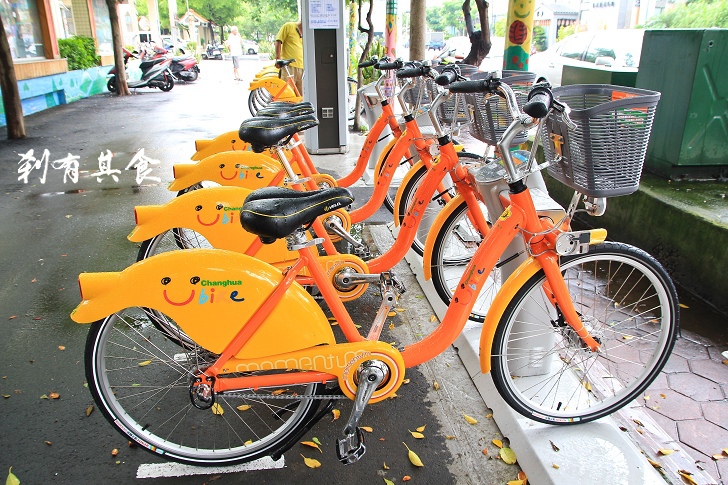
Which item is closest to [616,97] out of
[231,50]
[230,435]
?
[230,435]

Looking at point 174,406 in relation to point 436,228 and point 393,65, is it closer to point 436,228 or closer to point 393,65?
point 436,228

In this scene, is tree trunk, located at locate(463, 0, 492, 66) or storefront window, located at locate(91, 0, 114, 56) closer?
tree trunk, located at locate(463, 0, 492, 66)

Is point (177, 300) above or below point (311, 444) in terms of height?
above

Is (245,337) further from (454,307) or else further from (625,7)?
(625,7)

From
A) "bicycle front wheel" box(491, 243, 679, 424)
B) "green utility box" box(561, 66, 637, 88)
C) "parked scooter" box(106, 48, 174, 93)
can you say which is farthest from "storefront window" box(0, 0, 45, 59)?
"bicycle front wheel" box(491, 243, 679, 424)

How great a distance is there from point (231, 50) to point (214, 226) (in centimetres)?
2080

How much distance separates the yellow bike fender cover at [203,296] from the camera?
2115 mm

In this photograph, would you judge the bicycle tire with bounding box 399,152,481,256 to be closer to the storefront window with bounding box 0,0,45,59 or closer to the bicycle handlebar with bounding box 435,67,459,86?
the bicycle handlebar with bounding box 435,67,459,86

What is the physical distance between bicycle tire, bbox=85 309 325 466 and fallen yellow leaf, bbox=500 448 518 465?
864 millimetres

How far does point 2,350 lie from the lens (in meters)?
3.33

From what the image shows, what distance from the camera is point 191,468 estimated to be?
247 centimetres

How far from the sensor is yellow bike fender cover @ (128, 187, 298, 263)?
2.86 m

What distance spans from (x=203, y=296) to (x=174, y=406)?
39.8 inches

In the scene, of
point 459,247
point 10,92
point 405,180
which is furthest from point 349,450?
point 10,92
